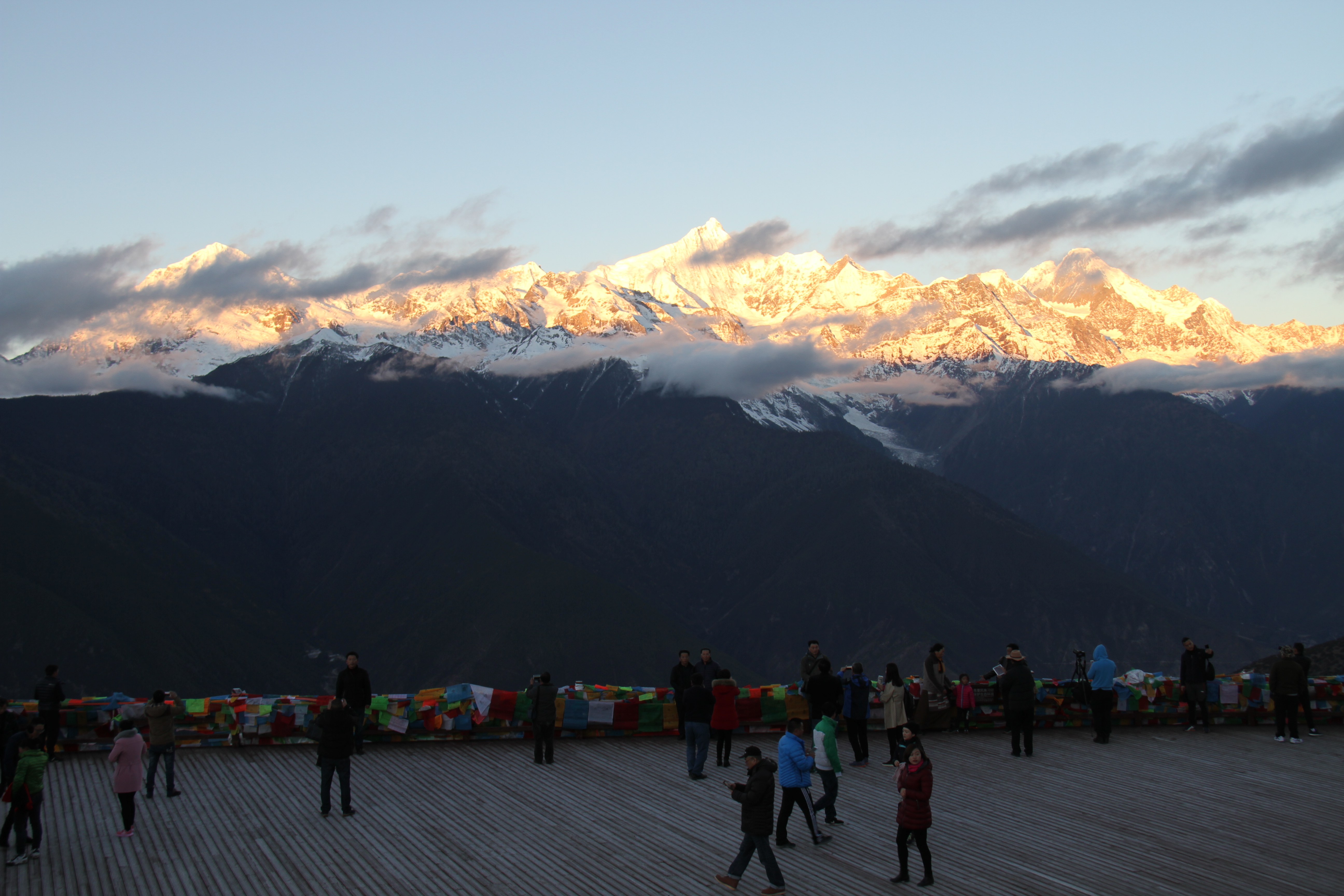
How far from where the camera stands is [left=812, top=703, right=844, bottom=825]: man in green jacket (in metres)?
21.9

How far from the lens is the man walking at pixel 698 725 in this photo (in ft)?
84.6

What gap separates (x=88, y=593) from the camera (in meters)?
178

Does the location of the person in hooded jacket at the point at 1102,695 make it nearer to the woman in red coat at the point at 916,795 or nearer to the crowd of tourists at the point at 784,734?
the crowd of tourists at the point at 784,734

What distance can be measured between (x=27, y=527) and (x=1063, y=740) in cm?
19002

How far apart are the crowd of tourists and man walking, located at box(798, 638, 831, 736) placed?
5cm

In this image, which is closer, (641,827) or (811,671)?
(641,827)

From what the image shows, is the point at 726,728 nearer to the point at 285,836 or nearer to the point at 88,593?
the point at 285,836

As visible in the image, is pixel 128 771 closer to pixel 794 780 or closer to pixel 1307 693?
pixel 794 780

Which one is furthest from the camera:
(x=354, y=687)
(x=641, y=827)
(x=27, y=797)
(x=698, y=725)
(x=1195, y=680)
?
(x=1195, y=680)

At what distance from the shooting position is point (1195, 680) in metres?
32.4

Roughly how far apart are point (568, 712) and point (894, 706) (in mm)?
8875

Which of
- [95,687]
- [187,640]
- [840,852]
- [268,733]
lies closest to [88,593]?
[187,640]

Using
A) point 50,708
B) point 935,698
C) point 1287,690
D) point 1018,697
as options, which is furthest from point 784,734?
point 50,708

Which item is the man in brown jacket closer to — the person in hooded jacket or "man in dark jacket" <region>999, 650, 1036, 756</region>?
"man in dark jacket" <region>999, 650, 1036, 756</region>
